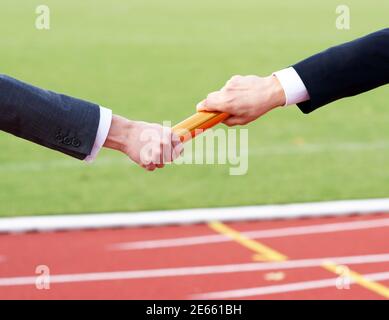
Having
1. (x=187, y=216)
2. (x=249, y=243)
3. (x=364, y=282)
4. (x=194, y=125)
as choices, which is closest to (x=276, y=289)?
(x=364, y=282)

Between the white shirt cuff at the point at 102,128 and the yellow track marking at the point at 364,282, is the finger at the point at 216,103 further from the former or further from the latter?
the yellow track marking at the point at 364,282

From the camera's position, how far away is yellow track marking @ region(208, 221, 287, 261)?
561 centimetres

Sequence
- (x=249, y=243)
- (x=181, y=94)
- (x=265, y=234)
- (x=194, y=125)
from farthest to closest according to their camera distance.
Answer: (x=181, y=94), (x=265, y=234), (x=249, y=243), (x=194, y=125)

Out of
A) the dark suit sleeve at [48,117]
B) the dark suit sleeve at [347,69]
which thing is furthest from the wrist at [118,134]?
the dark suit sleeve at [347,69]

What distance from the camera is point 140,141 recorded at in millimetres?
3158

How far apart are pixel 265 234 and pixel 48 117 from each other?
3.21m

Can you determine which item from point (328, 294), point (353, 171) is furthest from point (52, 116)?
point (353, 171)

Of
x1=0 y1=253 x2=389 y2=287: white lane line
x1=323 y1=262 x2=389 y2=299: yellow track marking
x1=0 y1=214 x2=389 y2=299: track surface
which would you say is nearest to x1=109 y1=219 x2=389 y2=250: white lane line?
x1=0 y1=214 x2=389 y2=299: track surface

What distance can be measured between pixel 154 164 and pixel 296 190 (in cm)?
413

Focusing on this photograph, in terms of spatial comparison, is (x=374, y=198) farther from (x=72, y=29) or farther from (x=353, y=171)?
(x=72, y=29)

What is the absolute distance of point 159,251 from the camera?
18.6 ft

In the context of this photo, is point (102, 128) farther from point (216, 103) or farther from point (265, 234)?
point (265, 234)

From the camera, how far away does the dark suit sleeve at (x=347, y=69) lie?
315 centimetres

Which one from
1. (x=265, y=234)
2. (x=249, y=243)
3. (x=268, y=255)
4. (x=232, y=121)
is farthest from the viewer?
(x=265, y=234)
